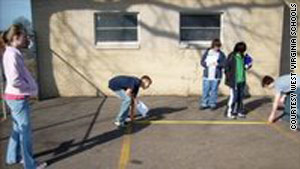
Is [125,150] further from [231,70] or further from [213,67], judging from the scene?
[213,67]

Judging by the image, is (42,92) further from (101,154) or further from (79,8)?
(101,154)

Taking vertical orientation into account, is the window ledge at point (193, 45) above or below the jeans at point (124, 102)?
above

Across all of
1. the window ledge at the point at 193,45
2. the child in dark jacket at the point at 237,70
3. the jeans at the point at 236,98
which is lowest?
the jeans at the point at 236,98

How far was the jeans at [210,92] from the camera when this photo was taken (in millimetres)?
9003

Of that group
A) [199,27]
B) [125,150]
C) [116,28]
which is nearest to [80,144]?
[125,150]

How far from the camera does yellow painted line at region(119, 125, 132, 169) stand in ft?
18.3

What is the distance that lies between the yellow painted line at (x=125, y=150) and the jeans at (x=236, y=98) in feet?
8.13

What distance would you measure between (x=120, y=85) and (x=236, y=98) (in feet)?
8.99

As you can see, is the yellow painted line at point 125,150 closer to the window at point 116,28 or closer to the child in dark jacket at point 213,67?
the child in dark jacket at point 213,67

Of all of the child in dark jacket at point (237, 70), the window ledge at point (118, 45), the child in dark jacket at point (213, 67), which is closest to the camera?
the child in dark jacket at point (237, 70)

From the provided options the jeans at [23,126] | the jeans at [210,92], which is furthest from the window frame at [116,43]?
the jeans at [23,126]

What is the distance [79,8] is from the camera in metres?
10.7

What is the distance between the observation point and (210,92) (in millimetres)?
9188

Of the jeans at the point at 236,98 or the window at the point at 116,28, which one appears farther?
the window at the point at 116,28
